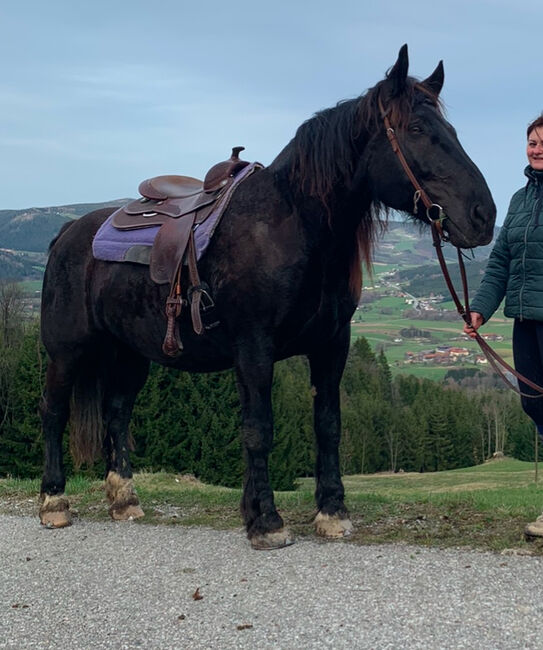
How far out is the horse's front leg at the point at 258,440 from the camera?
17.5 ft

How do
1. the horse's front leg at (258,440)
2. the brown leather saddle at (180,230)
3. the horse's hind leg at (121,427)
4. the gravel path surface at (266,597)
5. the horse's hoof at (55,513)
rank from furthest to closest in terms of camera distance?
the horse's hind leg at (121,427)
the horse's hoof at (55,513)
the brown leather saddle at (180,230)
the horse's front leg at (258,440)
the gravel path surface at (266,597)

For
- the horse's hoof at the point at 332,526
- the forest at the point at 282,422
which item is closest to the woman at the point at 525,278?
the horse's hoof at the point at 332,526

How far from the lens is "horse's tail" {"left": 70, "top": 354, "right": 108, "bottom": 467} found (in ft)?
23.2

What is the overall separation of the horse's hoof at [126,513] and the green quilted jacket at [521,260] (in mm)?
3748

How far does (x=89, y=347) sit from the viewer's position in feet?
22.5

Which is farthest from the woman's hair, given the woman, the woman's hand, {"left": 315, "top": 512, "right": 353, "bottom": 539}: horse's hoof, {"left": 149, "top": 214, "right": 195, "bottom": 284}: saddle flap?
{"left": 315, "top": 512, "right": 353, "bottom": 539}: horse's hoof

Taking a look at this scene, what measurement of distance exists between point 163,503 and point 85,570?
7.02 ft

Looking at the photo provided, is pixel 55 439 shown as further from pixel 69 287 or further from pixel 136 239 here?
pixel 136 239

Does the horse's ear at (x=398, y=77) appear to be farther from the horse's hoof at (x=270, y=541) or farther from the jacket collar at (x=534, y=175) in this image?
the horse's hoof at (x=270, y=541)

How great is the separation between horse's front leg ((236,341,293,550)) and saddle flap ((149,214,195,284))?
90 centimetres

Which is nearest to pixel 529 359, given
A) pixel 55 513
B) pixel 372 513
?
pixel 372 513

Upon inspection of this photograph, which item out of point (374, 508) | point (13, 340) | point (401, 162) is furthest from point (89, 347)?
point (13, 340)

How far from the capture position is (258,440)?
541 cm

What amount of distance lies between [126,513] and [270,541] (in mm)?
2001
